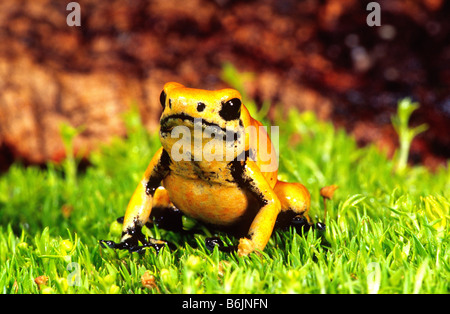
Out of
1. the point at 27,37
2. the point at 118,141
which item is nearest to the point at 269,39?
the point at 118,141

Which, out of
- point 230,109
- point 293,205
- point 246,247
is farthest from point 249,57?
point 246,247

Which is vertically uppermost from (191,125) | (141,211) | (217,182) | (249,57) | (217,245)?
(249,57)

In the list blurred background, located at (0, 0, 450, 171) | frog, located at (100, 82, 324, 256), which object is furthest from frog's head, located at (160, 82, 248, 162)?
blurred background, located at (0, 0, 450, 171)

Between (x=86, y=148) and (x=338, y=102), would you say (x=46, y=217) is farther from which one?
(x=338, y=102)

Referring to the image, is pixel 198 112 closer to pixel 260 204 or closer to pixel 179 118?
pixel 179 118

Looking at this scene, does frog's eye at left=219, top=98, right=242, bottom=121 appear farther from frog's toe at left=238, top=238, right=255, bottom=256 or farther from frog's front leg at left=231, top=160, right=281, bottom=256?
frog's toe at left=238, top=238, right=255, bottom=256

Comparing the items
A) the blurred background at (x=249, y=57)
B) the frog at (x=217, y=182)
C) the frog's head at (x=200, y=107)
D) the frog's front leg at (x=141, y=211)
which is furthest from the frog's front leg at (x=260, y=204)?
the blurred background at (x=249, y=57)
